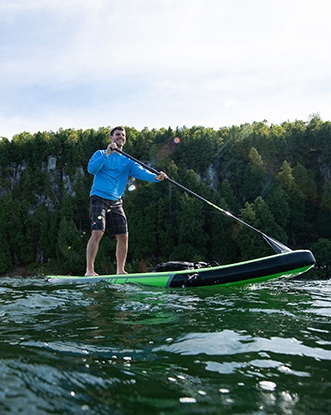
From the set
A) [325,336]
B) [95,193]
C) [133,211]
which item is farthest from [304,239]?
[325,336]

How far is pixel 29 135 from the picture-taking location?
186 ft

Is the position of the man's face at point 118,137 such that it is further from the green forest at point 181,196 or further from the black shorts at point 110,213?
the green forest at point 181,196

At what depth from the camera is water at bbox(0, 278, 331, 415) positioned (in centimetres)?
175

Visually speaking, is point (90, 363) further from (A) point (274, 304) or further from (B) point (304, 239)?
(B) point (304, 239)

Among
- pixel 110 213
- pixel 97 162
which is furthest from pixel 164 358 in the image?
pixel 110 213

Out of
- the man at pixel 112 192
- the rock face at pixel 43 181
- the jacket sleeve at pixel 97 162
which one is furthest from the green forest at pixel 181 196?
the jacket sleeve at pixel 97 162

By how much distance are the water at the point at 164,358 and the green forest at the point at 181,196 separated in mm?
29637

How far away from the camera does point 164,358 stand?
2.40 metres

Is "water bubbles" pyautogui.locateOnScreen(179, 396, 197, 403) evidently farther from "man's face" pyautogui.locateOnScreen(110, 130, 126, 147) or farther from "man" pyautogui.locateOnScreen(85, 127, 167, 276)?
"man's face" pyautogui.locateOnScreen(110, 130, 126, 147)

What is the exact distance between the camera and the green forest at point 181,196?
123 feet

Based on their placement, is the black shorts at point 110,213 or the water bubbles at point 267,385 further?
the black shorts at point 110,213

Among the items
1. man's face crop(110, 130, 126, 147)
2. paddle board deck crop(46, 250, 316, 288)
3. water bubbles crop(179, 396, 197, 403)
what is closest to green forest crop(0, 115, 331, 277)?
man's face crop(110, 130, 126, 147)

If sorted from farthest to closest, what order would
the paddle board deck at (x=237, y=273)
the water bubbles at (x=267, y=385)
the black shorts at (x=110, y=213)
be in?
the black shorts at (x=110, y=213) < the paddle board deck at (x=237, y=273) < the water bubbles at (x=267, y=385)

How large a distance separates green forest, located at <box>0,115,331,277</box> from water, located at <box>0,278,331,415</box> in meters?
29.6
